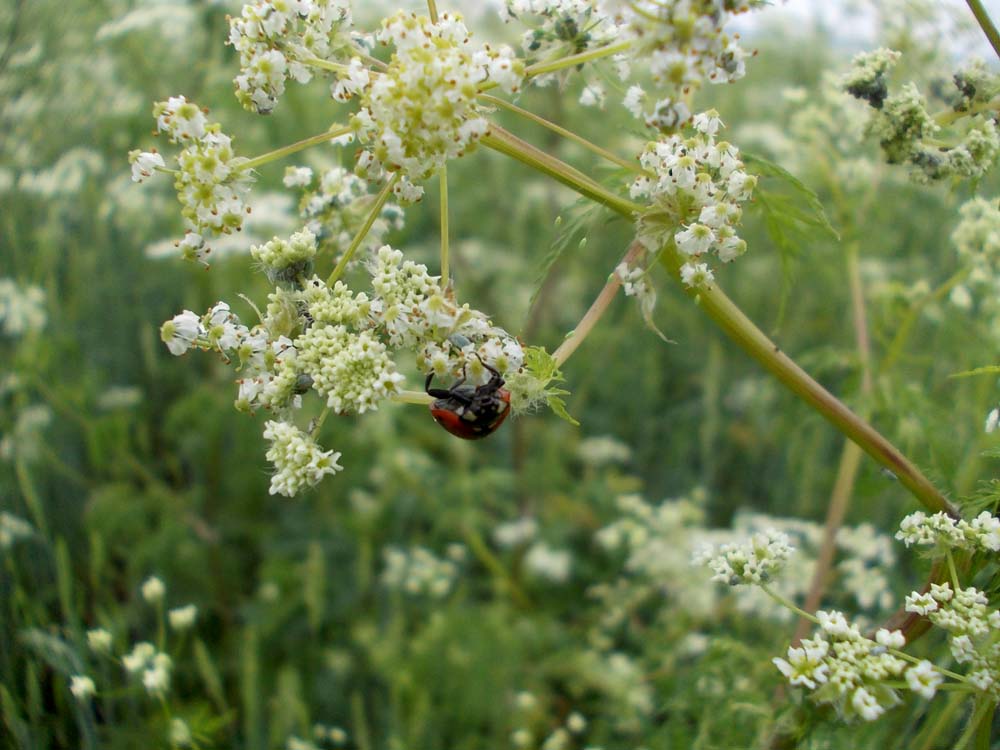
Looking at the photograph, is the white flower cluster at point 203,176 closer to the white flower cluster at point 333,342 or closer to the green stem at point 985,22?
the white flower cluster at point 333,342

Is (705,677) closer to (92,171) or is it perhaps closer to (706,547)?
(706,547)

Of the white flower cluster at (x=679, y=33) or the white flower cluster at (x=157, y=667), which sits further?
the white flower cluster at (x=157, y=667)

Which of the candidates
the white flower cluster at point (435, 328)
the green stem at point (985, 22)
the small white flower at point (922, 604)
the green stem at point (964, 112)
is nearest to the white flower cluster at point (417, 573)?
the white flower cluster at point (435, 328)

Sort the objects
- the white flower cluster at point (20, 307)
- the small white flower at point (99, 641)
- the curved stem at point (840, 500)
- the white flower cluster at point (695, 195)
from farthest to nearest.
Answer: the white flower cluster at point (20, 307), the curved stem at point (840, 500), the small white flower at point (99, 641), the white flower cluster at point (695, 195)

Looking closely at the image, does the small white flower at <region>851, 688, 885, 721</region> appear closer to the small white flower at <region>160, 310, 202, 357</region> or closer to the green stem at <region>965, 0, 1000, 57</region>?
the green stem at <region>965, 0, 1000, 57</region>

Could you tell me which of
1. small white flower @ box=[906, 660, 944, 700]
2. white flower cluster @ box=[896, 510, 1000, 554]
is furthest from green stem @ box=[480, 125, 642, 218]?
small white flower @ box=[906, 660, 944, 700]

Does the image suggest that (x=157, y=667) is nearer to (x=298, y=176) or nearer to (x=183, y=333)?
(x=183, y=333)

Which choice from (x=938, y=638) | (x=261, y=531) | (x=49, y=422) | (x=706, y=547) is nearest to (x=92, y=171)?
(x=49, y=422)
